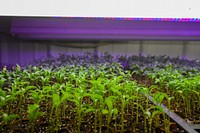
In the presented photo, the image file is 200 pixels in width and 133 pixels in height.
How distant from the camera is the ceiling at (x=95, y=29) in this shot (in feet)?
13.5

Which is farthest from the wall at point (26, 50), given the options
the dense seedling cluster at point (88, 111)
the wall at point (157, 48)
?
the dense seedling cluster at point (88, 111)

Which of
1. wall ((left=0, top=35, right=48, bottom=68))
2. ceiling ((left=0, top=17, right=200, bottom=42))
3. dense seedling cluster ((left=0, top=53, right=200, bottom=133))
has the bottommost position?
dense seedling cluster ((left=0, top=53, right=200, bottom=133))

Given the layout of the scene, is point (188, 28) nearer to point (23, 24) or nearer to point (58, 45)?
point (58, 45)

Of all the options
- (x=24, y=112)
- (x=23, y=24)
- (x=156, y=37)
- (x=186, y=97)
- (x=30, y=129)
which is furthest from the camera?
(x=156, y=37)

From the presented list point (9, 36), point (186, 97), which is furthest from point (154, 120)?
point (9, 36)

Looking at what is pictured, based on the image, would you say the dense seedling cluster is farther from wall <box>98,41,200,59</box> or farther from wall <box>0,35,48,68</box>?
wall <box>0,35,48,68</box>

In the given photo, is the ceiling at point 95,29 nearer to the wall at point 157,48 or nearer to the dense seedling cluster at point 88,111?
the wall at point 157,48

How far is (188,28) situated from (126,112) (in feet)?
11.2

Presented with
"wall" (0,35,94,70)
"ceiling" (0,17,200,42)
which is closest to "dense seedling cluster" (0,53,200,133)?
"ceiling" (0,17,200,42)

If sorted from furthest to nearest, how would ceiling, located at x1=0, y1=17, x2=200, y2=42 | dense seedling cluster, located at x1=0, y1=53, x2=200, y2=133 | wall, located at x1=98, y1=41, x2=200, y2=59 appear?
1. wall, located at x1=98, y1=41, x2=200, y2=59
2. ceiling, located at x1=0, y1=17, x2=200, y2=42
3. dense seedling cluster, located at x1=0, y1=53, x2=200, y2=133

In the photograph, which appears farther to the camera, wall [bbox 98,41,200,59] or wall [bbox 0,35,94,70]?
wall [bbox 98,41,200,59]

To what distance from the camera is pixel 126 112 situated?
1.66 m

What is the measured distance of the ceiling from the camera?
4.12 meters

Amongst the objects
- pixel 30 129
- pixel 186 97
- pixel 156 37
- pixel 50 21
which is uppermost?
pixel 50 21
